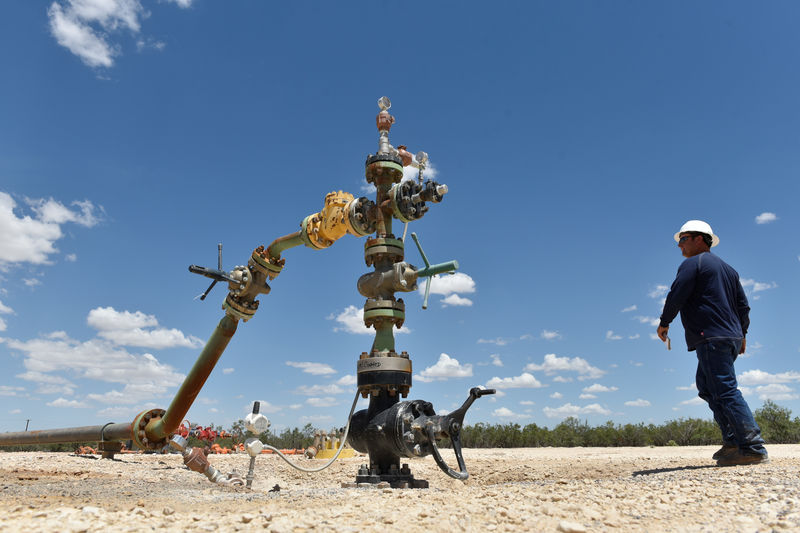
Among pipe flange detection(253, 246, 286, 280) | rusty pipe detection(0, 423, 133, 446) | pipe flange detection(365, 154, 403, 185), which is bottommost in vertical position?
rusty pipe detection(0, 423, 133, 446)

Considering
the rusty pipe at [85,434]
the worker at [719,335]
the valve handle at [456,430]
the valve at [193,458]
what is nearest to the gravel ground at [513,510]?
the worker at [719,335]

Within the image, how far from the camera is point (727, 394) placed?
14.5 feet

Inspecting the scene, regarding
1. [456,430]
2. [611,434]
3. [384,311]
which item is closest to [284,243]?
[384,311]

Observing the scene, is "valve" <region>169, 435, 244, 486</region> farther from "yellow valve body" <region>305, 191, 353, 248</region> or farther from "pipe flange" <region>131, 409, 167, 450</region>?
"pipe flange" <region>131, 409, 167, 450</region>

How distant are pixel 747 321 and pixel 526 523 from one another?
3342 mm

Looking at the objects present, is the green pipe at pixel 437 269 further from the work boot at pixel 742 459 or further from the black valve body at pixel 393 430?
the work boot at pixel 742 459

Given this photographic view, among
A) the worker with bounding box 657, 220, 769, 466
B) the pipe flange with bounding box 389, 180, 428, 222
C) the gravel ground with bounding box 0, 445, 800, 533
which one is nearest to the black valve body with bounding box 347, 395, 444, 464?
the gravel ground with bounding box 0, 445, 800, 533

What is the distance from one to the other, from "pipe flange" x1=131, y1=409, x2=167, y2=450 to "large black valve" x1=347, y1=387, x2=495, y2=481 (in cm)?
444

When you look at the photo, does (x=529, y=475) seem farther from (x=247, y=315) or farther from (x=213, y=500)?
(x=247, y=315)

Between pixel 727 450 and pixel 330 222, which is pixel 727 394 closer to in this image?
pixel 727 450

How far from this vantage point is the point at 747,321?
4.95m

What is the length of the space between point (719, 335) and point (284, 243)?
535 cm

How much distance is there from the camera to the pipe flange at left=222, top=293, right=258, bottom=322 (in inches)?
315

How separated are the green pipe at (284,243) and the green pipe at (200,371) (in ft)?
3.59
